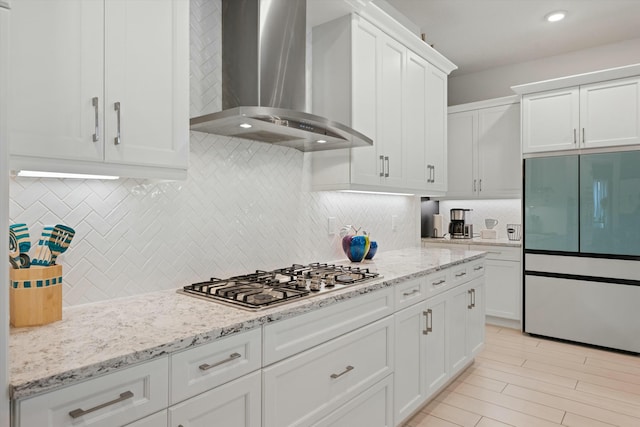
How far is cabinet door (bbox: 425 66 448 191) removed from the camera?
3.48 m

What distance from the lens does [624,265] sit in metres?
3.56

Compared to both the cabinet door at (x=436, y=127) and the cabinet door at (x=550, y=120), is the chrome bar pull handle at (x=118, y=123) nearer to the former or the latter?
the cabinet door at (x=436, y=127)

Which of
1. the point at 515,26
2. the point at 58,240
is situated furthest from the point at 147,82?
the point at 515,26

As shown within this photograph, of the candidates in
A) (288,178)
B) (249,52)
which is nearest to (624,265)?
(288,178)

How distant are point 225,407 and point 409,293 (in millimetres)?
1337

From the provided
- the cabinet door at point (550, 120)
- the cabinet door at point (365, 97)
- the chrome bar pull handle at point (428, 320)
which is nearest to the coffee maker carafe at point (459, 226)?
the cabinet door at point (550, 120)

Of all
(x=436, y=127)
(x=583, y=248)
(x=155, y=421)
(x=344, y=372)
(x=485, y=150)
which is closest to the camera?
(x=155, y=421)

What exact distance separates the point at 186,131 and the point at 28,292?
0.78 metres

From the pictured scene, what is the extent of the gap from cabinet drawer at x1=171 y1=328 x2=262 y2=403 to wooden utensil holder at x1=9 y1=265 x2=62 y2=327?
19.7 inches

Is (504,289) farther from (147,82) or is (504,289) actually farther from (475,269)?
Result: (147,82)

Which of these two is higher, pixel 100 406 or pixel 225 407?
pixel 100 406

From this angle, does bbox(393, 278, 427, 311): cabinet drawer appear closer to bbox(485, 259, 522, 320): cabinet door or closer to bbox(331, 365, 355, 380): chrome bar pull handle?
bbox(331, 365, 355, 380): chrome bar pull handle

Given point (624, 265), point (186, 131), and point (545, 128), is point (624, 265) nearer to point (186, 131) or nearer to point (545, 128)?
point (545, 128)

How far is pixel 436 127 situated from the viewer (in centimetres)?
359
